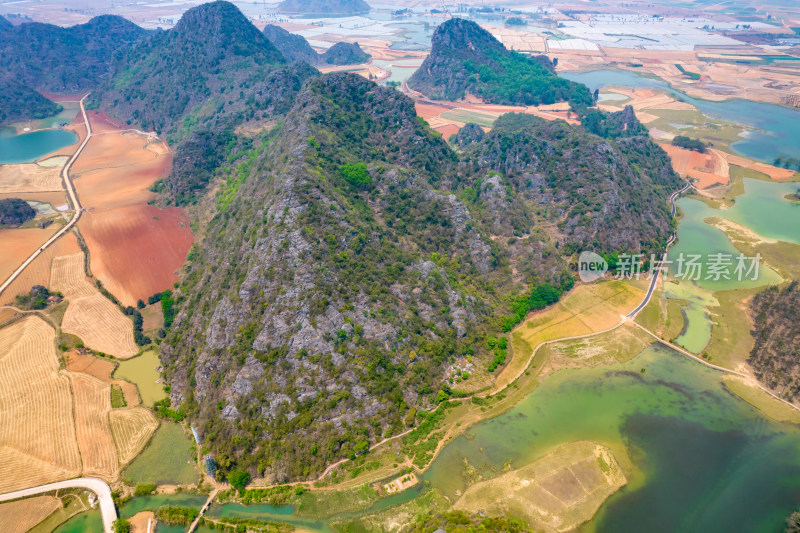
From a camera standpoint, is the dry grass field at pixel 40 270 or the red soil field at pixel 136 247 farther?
the red soil field at pixel 136 247

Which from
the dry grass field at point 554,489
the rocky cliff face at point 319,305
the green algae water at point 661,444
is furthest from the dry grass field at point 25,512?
the dry grass field at point 554,489

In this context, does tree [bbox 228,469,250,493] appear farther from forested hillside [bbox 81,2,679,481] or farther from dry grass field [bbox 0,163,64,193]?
dry grass field [bbox 0,163,64,193]

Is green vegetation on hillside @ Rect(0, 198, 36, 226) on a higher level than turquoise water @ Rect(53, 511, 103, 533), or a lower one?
higher

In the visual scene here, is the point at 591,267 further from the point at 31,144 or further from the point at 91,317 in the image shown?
the point at 31,144

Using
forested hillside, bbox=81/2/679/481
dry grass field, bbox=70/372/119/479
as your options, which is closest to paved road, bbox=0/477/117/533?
dry grass field, bbox=70/372/119/479

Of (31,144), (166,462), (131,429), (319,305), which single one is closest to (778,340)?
(319,305)

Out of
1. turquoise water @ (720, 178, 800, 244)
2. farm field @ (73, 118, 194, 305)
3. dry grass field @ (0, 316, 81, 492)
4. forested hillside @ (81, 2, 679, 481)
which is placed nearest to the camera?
dry grass field @ (0, 316, 81, 492)

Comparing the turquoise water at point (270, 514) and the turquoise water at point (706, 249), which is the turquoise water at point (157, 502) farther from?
the turquoise water at point (706, 249)
